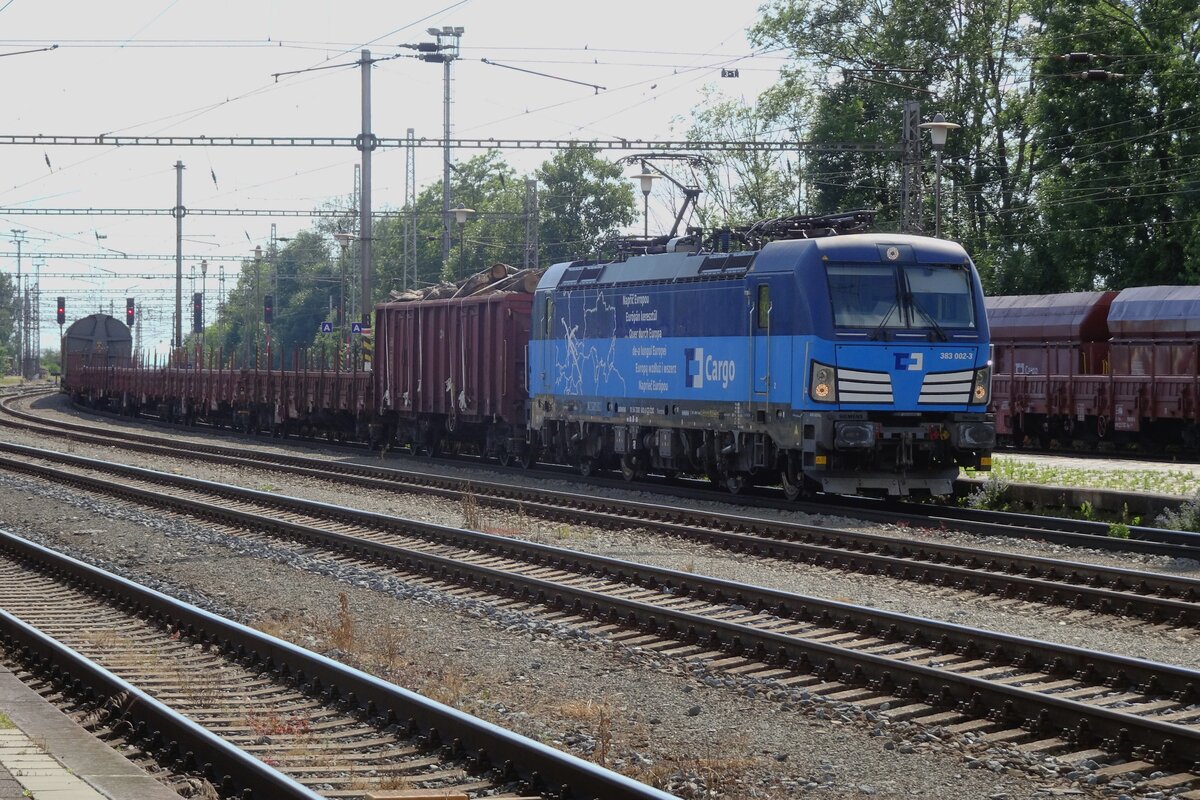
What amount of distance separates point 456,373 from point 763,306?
10575 mm

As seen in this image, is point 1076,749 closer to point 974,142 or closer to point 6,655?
point 6,655

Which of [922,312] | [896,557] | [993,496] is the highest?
[922,312]

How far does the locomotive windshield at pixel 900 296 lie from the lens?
1762 centimetres

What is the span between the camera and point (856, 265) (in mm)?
17781

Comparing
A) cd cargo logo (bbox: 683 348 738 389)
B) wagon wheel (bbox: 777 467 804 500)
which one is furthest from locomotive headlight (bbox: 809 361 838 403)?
cd cargo logo (bbox: 683 348 738 389)

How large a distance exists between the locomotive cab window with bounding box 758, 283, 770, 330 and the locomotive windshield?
1.09 metres

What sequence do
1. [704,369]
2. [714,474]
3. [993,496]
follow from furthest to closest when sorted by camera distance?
[714,474] < [704,369] < [993,496]

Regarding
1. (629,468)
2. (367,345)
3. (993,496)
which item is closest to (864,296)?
(993,496)

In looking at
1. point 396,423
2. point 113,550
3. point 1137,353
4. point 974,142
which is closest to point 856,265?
point 113,550

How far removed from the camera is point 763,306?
1855cm

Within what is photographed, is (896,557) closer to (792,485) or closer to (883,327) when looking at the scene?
(883,327)

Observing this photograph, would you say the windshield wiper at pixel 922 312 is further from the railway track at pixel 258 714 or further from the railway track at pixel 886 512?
the railway track at pixel 258 714

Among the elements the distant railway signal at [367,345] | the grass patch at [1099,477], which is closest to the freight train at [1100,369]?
the grass patch at [1099,477]

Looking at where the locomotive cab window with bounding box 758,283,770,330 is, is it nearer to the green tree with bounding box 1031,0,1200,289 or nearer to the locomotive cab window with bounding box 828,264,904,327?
the locomotive cab window with bounding box 828,264,904,327
